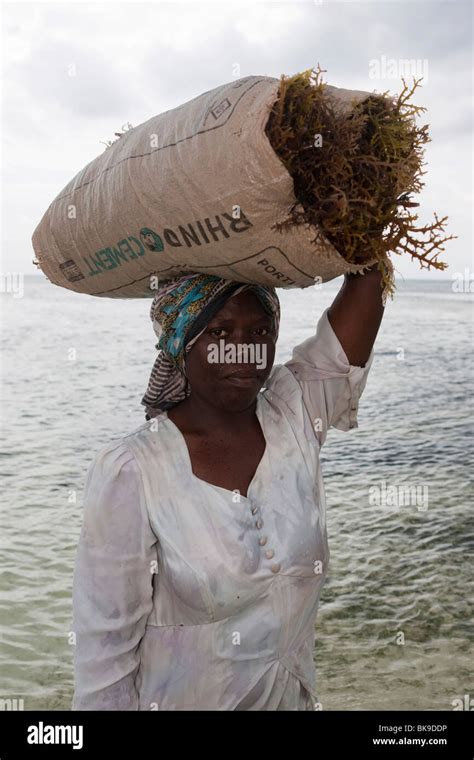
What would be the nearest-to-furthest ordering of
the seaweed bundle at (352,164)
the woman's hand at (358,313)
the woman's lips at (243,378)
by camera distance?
1. the seaweed bundle at (352,164)
2. the woman's lips at (243,378)
3. the woman's hand at (358,313)

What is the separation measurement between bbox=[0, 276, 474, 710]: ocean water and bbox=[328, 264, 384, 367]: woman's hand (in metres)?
2.84

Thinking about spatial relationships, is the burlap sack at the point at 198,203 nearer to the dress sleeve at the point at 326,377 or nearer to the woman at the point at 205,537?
the woman at the point at 205,537

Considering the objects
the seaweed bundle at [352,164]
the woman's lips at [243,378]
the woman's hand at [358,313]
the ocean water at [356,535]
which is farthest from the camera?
the ocean water at [356,535]

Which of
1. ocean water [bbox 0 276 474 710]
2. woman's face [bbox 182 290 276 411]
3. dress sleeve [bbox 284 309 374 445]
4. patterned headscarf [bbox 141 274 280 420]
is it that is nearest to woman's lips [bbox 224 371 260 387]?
woman's face [bbox 182 290 276 411]

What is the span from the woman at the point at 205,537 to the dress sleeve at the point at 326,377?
0.10m

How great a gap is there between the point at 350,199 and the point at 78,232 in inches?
29.6

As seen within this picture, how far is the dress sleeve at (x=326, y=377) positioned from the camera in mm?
2121

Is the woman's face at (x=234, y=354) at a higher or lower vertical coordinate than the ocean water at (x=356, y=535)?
higher

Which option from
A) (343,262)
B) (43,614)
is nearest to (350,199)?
(343,262)

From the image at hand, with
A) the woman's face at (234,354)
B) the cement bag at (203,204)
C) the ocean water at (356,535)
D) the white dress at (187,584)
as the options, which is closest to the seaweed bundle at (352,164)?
the cement bag at (203,204)

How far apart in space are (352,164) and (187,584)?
1.00 metres

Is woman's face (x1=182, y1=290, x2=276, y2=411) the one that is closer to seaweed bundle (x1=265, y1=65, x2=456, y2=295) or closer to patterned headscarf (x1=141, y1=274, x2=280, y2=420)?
patterned headscarf (x1=141, y1=274, x2=280, y2=420)

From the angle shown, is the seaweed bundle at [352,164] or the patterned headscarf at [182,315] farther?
the patterned headscarf at [182,315]

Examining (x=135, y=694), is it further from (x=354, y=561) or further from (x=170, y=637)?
(x=354, y=561)
